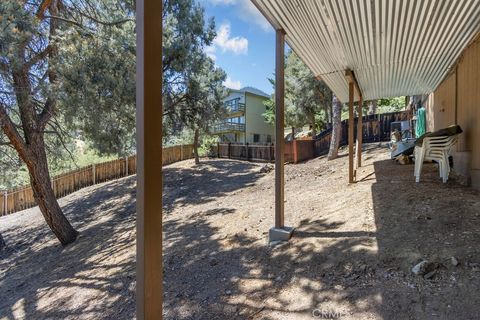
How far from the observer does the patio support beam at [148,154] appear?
1.41 meters

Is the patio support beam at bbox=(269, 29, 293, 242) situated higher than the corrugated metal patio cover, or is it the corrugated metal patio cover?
the corrugated metal patio cover

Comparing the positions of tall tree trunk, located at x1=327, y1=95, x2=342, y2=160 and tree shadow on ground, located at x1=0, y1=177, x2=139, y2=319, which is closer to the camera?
tree shadow on ground, located at x1=0, y1=177, x2=139, y2=319

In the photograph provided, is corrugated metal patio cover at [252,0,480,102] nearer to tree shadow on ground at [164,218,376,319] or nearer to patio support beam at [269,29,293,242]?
patio support beam at [269,29,293,242]

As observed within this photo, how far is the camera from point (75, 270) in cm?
486

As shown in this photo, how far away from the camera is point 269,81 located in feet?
74.3

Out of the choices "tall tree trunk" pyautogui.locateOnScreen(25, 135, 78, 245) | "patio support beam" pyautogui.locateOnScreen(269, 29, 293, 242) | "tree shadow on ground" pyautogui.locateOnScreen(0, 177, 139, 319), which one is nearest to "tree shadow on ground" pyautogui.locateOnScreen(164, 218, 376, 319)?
"patio support beam" pyautogui.locateOnScreen(269, 29, 293, 242)

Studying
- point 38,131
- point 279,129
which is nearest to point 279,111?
point 279,129

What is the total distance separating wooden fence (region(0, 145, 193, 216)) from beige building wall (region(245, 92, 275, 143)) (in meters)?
12.3

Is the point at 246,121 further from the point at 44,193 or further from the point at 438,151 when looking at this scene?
the point at 438,151

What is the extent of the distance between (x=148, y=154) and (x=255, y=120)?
84.3 ft

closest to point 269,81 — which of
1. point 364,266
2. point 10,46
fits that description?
point 10,46

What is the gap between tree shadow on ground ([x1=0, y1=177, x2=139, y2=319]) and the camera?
11.4 feet

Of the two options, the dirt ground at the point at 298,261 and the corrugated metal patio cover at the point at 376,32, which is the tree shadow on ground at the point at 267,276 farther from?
the corrugated metal patio cover at the point at 376,32

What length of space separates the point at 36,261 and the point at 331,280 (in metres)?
6.06
